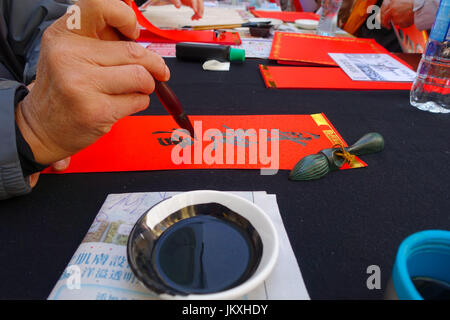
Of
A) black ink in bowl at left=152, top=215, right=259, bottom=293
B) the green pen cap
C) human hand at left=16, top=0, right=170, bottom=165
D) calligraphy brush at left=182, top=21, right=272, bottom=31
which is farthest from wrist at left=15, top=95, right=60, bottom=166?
calligraphy brush at left=182, top=21, right=272, bottom=31

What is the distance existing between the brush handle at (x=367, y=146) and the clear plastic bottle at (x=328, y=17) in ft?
2.90

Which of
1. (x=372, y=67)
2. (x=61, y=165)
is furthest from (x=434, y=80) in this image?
(x=61, y=165)

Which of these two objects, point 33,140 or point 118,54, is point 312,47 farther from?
point 33,140

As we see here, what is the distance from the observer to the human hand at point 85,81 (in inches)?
15.2

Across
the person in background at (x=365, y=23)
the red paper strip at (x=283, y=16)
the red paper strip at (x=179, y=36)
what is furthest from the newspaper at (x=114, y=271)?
the person in background at (x=365, y=23)

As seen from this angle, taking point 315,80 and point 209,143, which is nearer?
point 209,143

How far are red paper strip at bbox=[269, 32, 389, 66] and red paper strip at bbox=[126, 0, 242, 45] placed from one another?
6.9 inches

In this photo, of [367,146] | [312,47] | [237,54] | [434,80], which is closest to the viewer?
[367,146]

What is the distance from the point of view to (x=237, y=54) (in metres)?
0.96

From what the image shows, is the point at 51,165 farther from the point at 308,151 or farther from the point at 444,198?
the point at 444,198

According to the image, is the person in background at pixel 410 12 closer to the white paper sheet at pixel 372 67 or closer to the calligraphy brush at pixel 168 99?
the white paper sheet at pixel 372 67

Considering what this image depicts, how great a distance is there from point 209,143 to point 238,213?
24cm

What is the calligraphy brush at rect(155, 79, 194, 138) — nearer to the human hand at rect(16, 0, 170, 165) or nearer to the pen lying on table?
the human hand at rect(16, 0, 170, 165)

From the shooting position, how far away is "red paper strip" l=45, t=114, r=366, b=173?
19.7 inches
